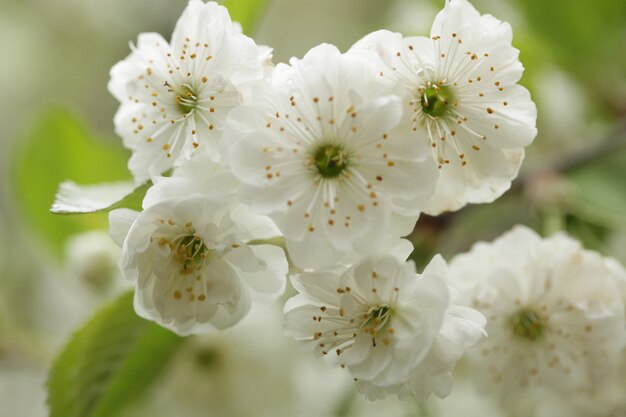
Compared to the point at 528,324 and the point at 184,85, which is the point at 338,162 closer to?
the point at 184,85

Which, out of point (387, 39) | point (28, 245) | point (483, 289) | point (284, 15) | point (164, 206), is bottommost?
point (28, 245)

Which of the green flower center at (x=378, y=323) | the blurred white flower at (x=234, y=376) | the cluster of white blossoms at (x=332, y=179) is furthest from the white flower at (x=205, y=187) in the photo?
the blurred white flower at (x=234, y=376)

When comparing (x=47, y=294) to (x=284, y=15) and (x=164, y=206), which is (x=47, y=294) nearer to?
(x=284, y=15)

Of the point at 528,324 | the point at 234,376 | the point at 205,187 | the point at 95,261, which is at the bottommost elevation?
the point at 234,376

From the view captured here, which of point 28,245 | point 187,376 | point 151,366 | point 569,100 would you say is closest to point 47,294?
point 28,245

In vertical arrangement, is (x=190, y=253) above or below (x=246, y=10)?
below

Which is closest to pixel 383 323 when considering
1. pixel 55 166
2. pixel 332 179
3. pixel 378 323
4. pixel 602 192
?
pixel 378 323

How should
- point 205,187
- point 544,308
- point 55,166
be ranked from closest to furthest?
1. point 205,187
2. point 544,308
3. point 55,166
